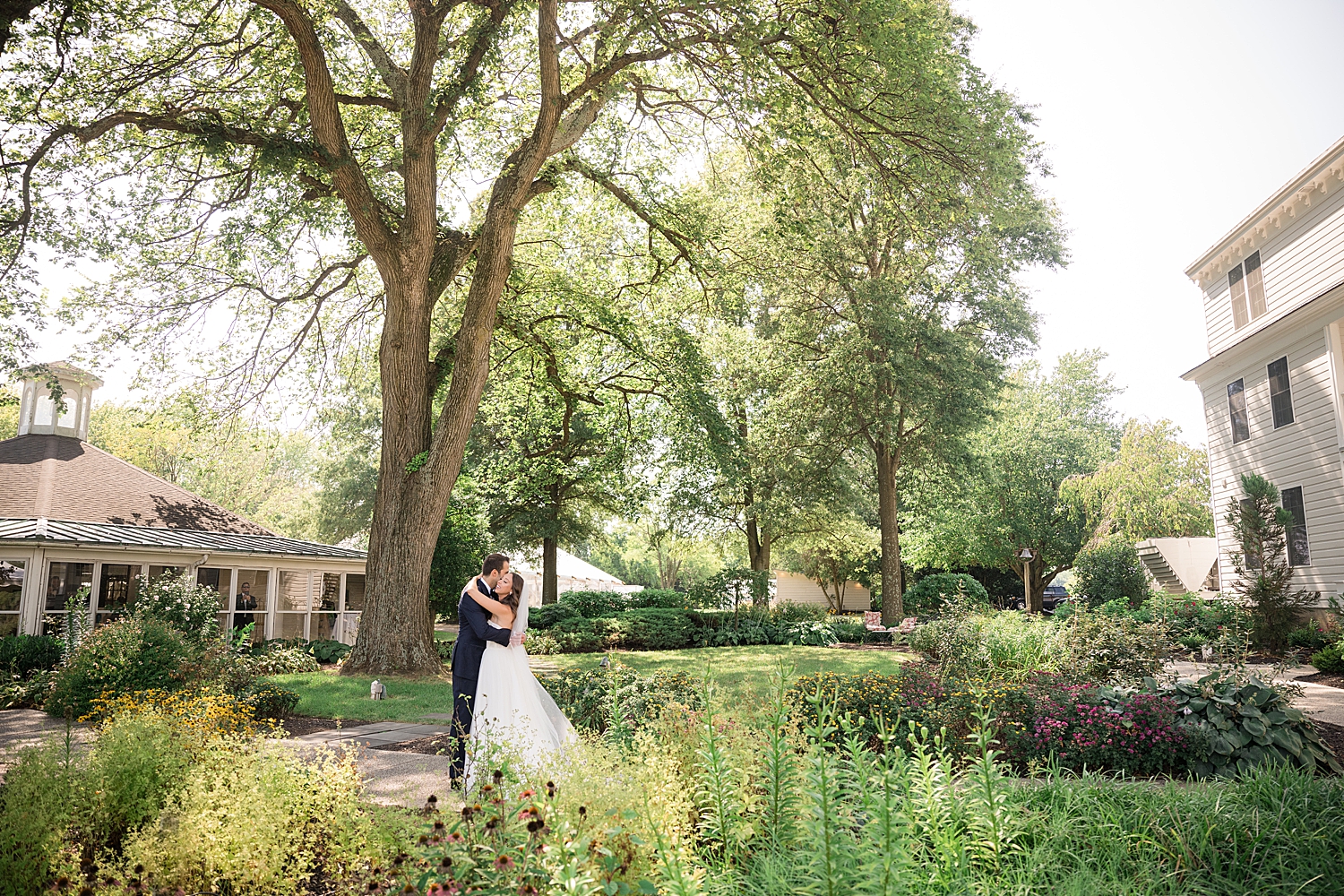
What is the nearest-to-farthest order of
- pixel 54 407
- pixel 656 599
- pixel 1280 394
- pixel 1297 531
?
pixel 1297 531
pixel 1280 394
pixel 54 407
pixel 656 599

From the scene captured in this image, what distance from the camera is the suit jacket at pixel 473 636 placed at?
648 centimetres

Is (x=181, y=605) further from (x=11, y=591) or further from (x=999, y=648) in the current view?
(x=999, y=648)

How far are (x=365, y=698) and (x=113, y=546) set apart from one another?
6423mm

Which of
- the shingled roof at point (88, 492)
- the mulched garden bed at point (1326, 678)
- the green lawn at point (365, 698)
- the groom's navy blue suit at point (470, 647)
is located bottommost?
the green lawn at point (365, 698)

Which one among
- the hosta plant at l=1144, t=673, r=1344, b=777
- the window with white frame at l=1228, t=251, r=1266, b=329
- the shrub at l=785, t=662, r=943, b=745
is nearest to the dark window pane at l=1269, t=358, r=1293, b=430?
the window with white frame at l=1228, t=251, r=1266, b=329

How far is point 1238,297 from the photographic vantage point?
20.0m

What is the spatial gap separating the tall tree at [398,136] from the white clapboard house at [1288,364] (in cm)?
961

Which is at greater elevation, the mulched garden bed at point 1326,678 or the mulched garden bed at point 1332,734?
the mulched garden bed at point 1332,734

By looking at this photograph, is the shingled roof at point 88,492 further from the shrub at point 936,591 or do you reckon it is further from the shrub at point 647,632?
the shrub at point 936,591

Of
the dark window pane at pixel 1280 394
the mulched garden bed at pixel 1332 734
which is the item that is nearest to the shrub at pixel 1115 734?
the mulched garden bed at pixel 1332 734

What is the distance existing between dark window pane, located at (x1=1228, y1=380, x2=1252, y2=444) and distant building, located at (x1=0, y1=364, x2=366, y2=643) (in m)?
22.1

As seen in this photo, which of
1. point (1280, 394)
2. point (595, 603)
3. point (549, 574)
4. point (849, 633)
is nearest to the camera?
point (1280, 394)

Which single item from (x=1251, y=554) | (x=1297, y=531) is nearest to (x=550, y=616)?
(x=1251, y=554)

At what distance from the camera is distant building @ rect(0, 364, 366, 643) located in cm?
1411
